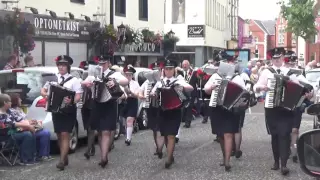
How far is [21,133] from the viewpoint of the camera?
31.4 ft

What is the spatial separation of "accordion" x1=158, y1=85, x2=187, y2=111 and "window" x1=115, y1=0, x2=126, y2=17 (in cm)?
1500

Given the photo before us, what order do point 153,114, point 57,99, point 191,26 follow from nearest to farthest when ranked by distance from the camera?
point 57,99, point 153,114, point 191,26

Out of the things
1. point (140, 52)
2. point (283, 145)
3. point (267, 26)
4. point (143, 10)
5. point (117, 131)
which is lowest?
point (117, 131)

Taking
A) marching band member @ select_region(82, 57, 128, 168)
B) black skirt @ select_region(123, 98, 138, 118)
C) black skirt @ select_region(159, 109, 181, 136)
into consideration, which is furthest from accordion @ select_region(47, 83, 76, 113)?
black skirt @ select_region(123, 98, 138, 118)

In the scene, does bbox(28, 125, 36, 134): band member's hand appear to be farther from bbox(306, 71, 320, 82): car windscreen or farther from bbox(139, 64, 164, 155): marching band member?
bbox(306, 71, 320, 82): car windscreen

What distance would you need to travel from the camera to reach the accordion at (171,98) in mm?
9242

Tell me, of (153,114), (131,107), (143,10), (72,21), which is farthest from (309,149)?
(143,10)

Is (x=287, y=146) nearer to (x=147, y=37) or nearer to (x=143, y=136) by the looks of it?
(x=143, y=136)

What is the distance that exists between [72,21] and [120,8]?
460 centimetres

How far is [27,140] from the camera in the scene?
378 inches

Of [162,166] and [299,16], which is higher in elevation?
[299,16]

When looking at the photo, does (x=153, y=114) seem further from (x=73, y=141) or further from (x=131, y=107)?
(x=131, y=107)

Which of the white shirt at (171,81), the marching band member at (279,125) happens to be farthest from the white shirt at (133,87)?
the marching band member at (279,125)

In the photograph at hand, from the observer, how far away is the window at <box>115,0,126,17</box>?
79.0ft
